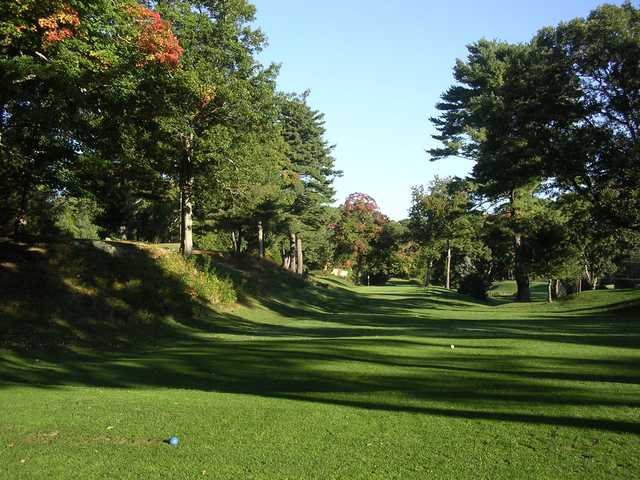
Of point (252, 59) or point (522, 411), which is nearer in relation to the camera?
point (522, 411)

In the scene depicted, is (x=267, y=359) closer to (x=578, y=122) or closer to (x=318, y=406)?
(x=318, y=406)

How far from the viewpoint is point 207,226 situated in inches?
1860

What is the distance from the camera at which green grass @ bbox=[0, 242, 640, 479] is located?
5.63 metres

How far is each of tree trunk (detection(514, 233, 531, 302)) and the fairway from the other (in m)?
29.8

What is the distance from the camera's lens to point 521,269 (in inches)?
1716

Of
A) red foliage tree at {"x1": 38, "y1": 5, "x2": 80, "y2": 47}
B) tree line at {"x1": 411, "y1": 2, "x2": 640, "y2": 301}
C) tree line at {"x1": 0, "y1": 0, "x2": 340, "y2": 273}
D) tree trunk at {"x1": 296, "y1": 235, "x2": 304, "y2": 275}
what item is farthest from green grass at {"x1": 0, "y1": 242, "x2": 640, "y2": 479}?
tree trunk at {"x1": 296, "y1": 235, "x2": 304, "y2": 275}

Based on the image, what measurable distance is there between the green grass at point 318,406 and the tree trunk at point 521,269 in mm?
27093

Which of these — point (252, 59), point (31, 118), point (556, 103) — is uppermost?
point (252, 59)

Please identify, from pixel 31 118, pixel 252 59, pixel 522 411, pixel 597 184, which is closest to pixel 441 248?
pixel 597 184

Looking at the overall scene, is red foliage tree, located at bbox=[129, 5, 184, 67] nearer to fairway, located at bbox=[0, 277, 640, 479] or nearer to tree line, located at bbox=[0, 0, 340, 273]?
tree line, located at bbox=[0, 0, 340, 273]

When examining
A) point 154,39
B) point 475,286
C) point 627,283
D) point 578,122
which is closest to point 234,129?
point 154,39

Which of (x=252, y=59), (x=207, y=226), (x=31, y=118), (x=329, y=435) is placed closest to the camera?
(x=329, y=435)

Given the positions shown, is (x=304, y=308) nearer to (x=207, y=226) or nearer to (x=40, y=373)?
(x=207, y=226)

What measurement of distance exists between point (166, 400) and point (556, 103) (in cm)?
2499
